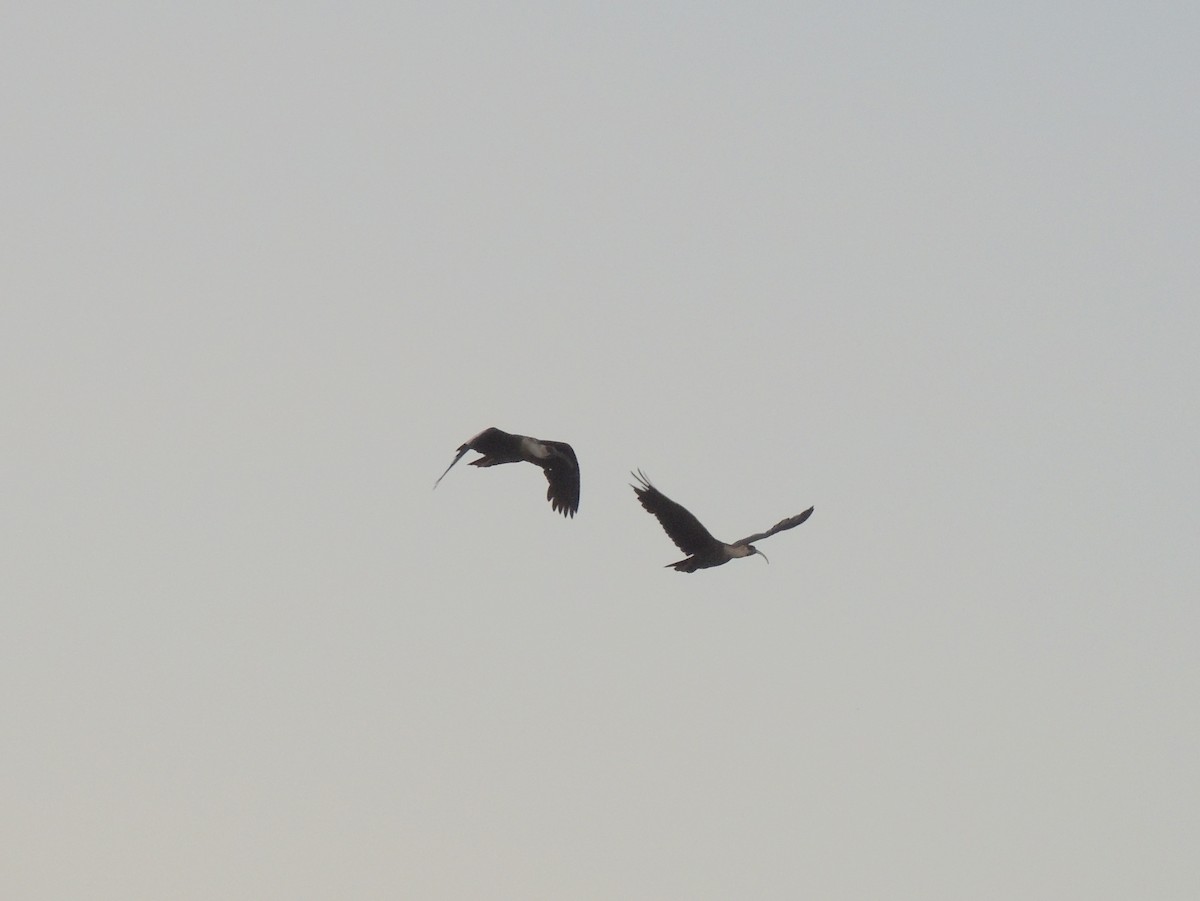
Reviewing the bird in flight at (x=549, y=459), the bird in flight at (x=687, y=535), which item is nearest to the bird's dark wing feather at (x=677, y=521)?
the bird in flight at (x=687, y=535)

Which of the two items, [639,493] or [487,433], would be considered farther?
[487,433]

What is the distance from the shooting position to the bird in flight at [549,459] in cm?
2911

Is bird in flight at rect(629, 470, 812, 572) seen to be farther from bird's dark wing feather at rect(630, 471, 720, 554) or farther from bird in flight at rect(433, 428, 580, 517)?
bird in flight at rect(433, 428, 580, 517)

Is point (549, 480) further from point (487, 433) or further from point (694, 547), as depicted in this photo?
point (694, 547)

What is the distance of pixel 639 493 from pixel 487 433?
134 inches

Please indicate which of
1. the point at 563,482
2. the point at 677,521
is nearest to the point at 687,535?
the point at 677,521

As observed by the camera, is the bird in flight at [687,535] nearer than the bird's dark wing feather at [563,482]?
Yes

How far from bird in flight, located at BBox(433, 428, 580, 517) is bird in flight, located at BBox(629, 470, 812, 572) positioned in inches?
135

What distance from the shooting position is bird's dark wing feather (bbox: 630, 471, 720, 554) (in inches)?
1042

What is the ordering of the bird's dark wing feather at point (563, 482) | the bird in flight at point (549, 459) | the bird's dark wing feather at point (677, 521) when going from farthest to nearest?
the bird's dark wing feather at point (563, 482)
the bird in flight at point (549, 459)
the bird's dark wing feather at point (677, 521)

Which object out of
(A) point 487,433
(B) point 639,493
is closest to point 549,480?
(A) point 487,433

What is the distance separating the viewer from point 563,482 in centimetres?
3031

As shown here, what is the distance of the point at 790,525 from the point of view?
1112 inches

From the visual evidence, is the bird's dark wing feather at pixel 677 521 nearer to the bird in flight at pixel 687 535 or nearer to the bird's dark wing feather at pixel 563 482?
the bird in flight at pixel 687 535
